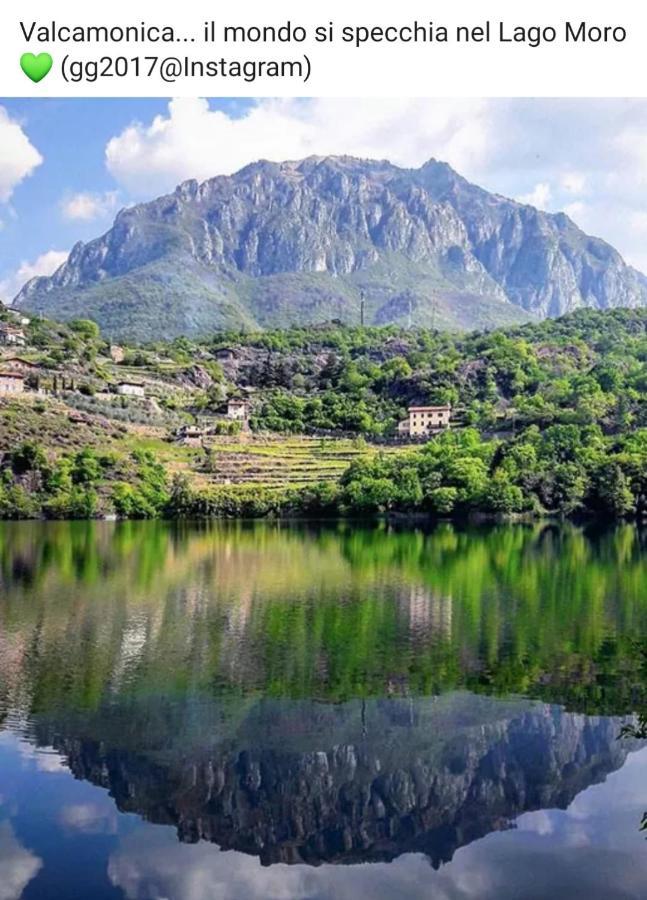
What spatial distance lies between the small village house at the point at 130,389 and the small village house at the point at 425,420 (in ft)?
123

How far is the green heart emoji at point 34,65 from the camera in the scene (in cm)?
2711

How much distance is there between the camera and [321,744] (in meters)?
22.1

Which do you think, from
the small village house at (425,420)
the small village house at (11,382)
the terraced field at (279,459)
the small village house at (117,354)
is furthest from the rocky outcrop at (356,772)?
→ the small village house at (117,354)

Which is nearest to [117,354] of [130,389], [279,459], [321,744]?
[130,389]

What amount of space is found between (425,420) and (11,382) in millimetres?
57060

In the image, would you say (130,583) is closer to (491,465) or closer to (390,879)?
(390,879)

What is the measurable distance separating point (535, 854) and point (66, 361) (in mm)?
126346

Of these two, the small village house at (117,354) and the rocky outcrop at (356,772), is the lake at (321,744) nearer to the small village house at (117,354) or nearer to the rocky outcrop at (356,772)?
the rocky outcrop at (356,772)

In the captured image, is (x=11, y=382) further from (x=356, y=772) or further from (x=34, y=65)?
(x=356, y=772)

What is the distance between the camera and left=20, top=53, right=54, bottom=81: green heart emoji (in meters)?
27.1

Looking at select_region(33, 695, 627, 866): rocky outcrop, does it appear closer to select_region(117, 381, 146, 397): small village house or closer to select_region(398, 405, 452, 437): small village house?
select_region(117, 381, 146, 397): small village house

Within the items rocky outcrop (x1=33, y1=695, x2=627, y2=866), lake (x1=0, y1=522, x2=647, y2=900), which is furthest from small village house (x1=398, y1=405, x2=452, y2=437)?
rocky outcrop (x1=33, y1=695, x2=627, y2=866)

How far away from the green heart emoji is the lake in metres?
18.1

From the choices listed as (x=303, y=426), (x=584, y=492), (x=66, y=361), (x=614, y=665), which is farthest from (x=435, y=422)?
(x=614, y=665)
